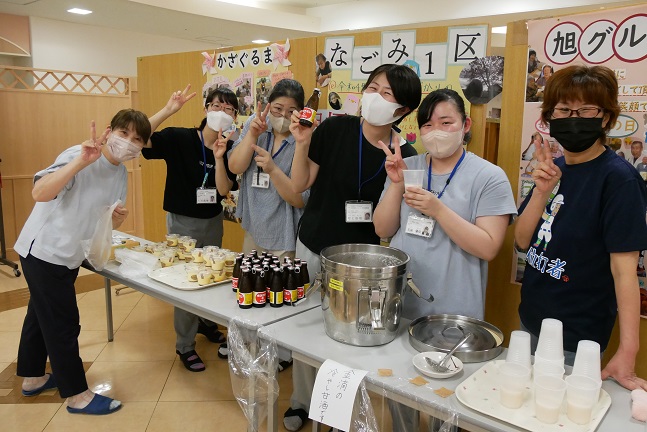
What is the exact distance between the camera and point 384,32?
2.56m

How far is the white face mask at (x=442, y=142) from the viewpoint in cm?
169

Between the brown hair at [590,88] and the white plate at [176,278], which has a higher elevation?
the brown hair at [590,88]

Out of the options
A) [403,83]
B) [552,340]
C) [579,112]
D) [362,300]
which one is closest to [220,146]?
[403,83]

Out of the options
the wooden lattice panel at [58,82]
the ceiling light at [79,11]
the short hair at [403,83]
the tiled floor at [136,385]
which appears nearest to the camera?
the short hair at [403,83]

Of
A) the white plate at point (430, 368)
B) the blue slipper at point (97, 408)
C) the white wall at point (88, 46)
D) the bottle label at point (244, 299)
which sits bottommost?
the blue slipper at point (97, 408)

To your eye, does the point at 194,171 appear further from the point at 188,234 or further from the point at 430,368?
the point at 430,368

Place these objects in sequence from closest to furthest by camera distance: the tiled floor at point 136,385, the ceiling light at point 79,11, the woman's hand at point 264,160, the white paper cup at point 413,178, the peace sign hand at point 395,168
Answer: the white paper cup at point 413,178
the peace sign hand at point 395,168
the woman's hand at point 264,160
the tiled floor at point 136,385
the ceiling light at point 79,11

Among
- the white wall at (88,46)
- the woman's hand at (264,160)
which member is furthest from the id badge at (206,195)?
the white wall at (88,46)

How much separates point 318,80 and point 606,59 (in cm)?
154

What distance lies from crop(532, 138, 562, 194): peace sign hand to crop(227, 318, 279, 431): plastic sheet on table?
1.05 meters

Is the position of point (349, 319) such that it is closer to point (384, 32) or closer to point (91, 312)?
point (384, 32)

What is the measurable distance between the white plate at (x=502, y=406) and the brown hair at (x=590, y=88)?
0.81 m

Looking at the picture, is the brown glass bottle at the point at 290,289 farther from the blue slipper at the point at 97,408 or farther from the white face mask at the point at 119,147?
the blue slipper at the point at 97,408

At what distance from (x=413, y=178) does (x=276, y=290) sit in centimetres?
74
